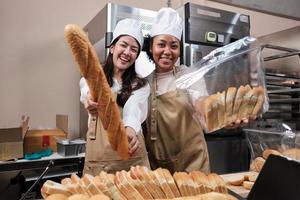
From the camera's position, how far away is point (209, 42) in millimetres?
1903

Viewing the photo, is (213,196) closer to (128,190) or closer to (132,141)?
(128,190)

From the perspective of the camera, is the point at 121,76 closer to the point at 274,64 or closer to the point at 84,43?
the point at 84,43

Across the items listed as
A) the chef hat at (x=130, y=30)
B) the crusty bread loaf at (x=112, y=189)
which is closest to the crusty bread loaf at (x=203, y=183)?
the crusty bread loaf at (x=112, y=189)

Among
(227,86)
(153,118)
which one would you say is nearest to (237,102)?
(227,86)

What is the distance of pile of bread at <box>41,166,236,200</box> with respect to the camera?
71 cm

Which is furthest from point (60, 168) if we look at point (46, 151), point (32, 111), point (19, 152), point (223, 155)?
point (223, 155)

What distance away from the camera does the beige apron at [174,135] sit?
3.97 ft

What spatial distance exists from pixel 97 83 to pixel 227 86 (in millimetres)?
571

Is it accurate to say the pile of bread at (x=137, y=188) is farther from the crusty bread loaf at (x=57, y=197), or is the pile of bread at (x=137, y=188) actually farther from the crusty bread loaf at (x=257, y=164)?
the crusty bread loaf at (x=257, y=164)

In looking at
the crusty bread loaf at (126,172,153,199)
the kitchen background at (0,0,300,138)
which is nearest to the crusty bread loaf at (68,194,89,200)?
the crusty bread loaf at (126,172,153,199)

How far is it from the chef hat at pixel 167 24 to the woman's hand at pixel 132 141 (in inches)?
19.1

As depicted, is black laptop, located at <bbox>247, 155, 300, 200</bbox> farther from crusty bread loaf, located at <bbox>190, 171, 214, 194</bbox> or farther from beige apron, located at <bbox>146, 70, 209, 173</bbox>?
beige apron, located at <bbox>146, 70, 209, 173</bbox>

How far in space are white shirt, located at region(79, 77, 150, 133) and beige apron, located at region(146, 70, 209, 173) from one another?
0.28ft

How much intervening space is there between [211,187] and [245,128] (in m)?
0.64
